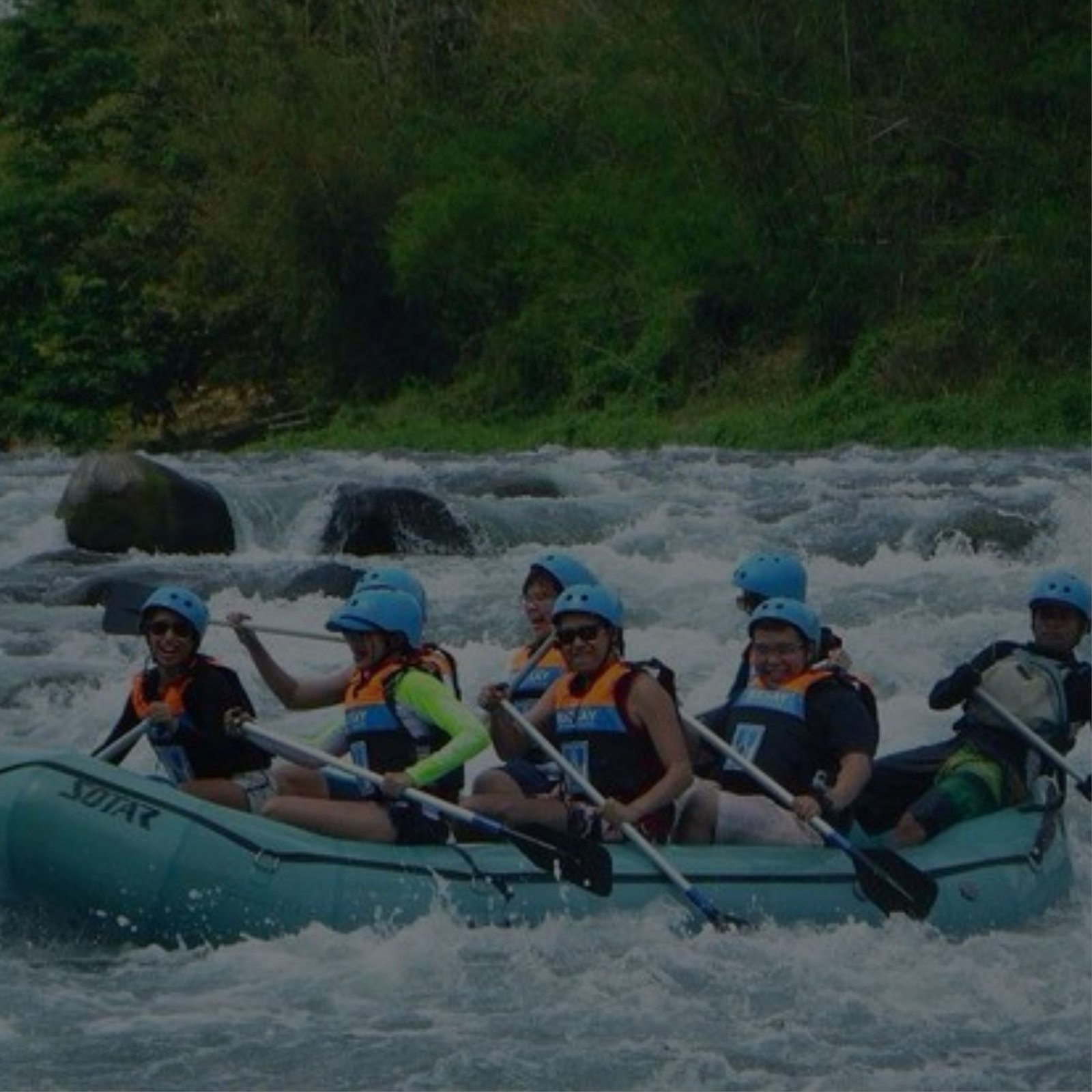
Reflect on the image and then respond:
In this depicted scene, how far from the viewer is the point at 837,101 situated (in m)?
25.8

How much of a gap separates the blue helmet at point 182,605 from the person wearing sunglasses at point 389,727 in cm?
36

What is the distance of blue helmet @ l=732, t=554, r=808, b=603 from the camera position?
8320 mm

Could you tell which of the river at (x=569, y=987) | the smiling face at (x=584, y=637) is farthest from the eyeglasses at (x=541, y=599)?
the river at (x=569, y=987)

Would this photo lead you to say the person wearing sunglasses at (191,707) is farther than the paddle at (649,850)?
Yes

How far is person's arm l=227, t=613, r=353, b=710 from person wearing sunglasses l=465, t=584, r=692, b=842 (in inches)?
25.0

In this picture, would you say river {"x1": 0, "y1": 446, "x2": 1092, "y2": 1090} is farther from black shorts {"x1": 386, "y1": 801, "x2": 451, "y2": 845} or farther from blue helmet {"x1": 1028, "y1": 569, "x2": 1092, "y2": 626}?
blue helmet {"x1": 1028, "y1": 569, "x2": 1092, "y2": 626}

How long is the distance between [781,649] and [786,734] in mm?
246

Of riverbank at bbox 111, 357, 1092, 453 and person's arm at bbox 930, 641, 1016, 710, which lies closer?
person's arm at bbox 930, 641, 1016, 710

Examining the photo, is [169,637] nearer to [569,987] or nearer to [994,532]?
[569,987]

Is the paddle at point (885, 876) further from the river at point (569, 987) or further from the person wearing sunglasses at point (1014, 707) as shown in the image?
the person wearing sunglasses at point (1014, 707)

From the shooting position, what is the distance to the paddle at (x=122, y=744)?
7734 mm

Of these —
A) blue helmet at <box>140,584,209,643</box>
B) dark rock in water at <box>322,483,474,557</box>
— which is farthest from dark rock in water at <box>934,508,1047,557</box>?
blue helmet at <box>140,584,209,643</box>

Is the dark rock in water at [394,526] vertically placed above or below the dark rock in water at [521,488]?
above

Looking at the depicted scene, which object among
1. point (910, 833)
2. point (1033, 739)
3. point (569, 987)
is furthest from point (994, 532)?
point (569, 987)
